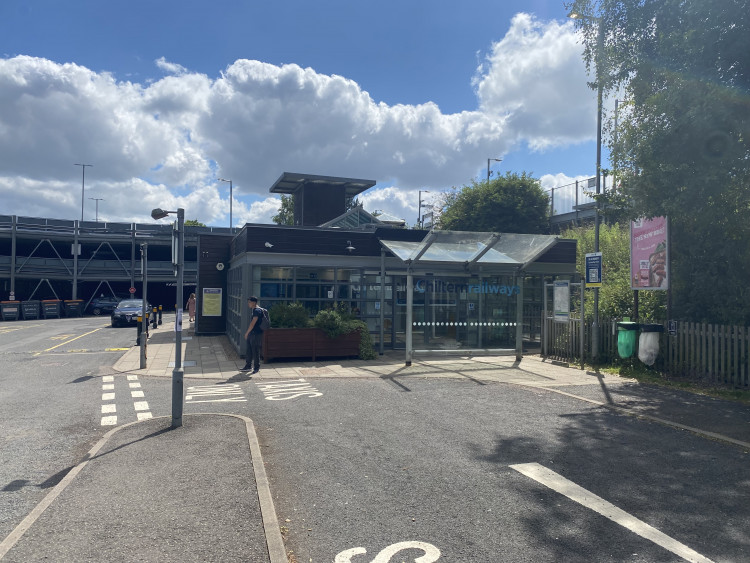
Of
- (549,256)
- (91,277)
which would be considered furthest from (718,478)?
(91,277)

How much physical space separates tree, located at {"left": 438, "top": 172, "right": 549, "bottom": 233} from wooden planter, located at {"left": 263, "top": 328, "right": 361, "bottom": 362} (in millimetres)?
24339

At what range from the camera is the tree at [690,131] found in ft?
30.4

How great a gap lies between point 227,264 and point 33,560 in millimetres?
19291

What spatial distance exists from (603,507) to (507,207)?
113 feet

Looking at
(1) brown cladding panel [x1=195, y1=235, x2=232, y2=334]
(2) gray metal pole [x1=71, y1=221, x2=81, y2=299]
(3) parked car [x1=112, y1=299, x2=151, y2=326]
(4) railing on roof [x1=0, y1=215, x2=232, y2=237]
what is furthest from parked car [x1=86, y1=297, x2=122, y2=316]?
(1) brown cladding panel [x1=195, y1=235, x2=232, y2=334]

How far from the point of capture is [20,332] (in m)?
25.1

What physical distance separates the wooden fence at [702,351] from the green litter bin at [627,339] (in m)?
0.53

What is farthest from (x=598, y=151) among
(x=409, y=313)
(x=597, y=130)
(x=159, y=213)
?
(x=159, y=213)

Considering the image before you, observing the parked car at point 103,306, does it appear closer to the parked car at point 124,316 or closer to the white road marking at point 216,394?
the parked car at point 124,316

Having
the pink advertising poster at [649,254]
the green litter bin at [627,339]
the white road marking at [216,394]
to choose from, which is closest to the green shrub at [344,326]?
the white road marking at [216,394]

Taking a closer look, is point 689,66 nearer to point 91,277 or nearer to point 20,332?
point 20,332

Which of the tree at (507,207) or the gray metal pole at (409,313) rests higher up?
the tree at (507,207)

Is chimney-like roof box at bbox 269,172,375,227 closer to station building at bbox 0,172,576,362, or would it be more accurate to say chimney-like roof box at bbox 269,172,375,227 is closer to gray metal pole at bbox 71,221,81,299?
station building at bbox 0,172,576,362

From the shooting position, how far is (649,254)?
12820 mm
